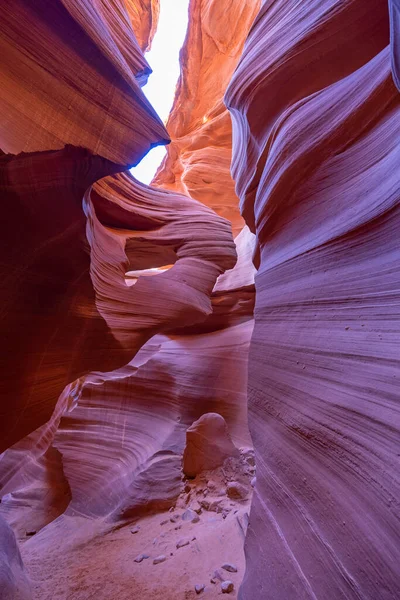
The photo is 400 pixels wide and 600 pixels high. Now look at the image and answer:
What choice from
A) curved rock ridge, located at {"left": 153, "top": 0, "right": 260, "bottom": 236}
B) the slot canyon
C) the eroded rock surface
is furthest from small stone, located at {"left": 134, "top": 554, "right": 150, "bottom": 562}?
curved rock ridge, located at {"left": 153, "top": 0, "right": 260, "bottom": 236}

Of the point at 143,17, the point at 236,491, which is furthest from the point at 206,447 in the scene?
the point at 143,17

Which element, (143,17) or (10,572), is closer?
(10,572)

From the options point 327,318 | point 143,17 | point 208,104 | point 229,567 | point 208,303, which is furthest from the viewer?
point 208,104

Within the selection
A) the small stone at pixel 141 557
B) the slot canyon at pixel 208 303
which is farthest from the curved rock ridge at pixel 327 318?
the small stone at pixel 141 557

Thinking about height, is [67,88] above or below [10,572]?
above

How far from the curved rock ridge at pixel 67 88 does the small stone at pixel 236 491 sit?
3.49m

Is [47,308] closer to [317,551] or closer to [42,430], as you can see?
[317,551]

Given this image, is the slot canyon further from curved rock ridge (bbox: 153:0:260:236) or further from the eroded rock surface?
curved rock ridge (bbox: 153:0:260:236)

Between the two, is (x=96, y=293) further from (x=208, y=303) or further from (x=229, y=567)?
(x=229, y=567)

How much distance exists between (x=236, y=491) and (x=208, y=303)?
2.37 m

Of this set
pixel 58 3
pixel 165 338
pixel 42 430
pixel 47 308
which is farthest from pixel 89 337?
pixel 42 430

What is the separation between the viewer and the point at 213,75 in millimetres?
9797

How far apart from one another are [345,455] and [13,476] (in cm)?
752

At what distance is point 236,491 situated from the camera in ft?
11.6
